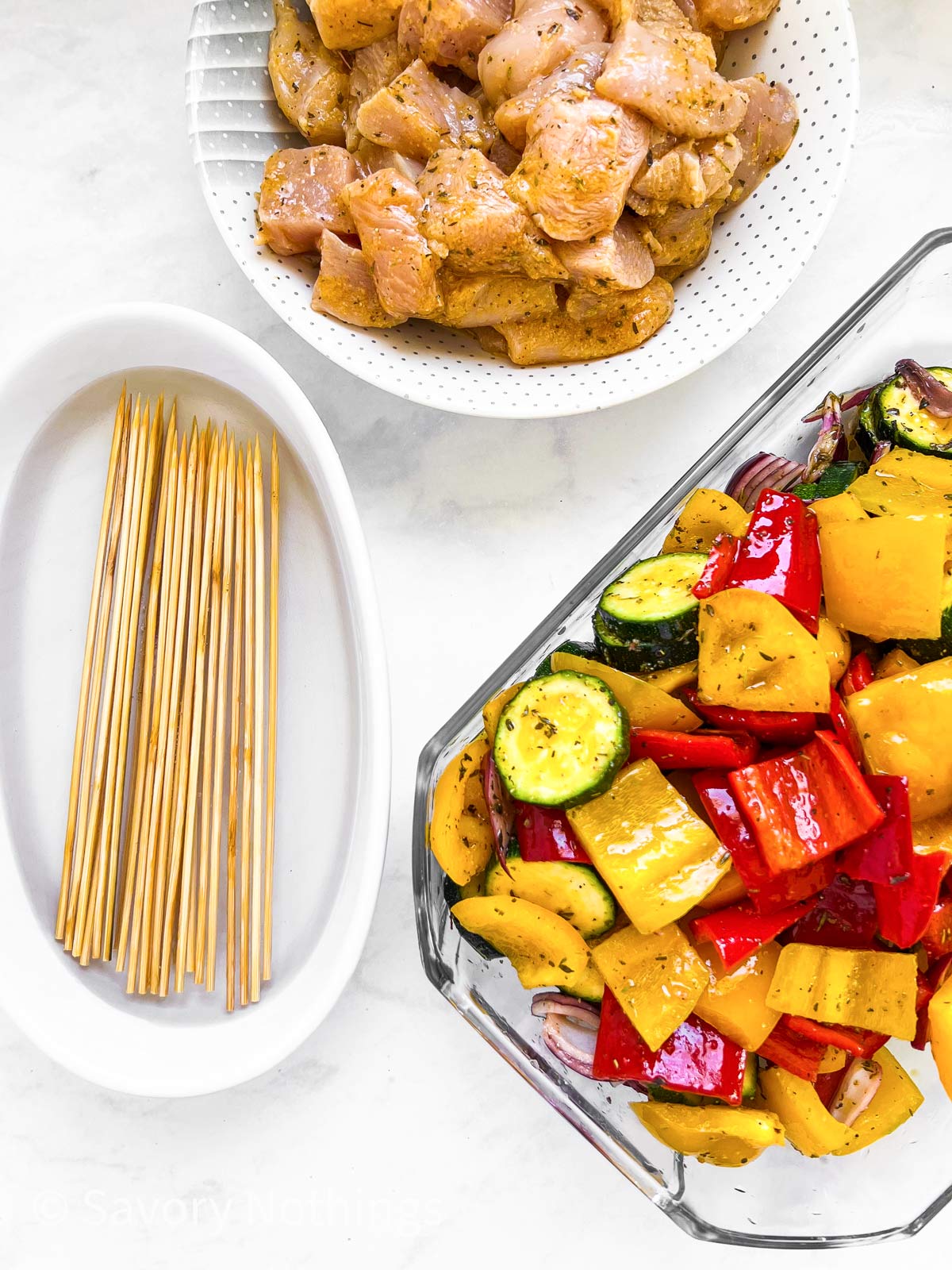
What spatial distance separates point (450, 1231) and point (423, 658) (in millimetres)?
831

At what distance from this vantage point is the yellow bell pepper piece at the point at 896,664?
1050 millimetres

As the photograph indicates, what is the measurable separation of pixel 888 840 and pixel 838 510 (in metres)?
0.34

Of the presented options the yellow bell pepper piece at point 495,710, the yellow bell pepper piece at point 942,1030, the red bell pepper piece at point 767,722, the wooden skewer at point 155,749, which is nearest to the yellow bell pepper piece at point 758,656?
the red bell pepper piece at point 767,722

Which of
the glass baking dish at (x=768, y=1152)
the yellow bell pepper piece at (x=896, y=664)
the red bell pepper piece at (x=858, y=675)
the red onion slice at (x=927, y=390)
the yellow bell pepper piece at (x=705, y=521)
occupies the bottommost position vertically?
the glass baking dish at (x=768, y=1152)

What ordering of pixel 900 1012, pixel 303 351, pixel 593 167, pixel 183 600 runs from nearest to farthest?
pixel 900 1012 → pixel 593 167 → pixel 183 600 → pixel 303 351

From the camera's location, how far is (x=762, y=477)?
125cm

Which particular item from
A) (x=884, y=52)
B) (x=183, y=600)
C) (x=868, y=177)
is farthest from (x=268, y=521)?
(x=884, y=52)

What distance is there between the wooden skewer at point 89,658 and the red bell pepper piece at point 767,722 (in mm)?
848

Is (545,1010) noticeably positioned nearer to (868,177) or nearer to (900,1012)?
(900,1012)

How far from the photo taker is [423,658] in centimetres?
147

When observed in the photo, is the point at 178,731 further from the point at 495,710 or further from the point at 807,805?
the point at 807,805

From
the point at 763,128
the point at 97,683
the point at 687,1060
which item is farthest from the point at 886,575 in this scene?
the point at 97,683

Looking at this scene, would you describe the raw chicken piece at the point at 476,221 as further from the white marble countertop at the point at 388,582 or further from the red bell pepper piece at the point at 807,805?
the red bell pepper piece at the point at 807,805

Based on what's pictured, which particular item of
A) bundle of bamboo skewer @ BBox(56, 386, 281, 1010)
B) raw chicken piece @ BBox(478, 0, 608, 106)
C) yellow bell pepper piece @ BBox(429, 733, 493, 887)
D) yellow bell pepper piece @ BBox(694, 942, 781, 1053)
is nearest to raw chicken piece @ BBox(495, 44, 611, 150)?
raw chicken piece @ BBox(478, 0, 608, 106)
